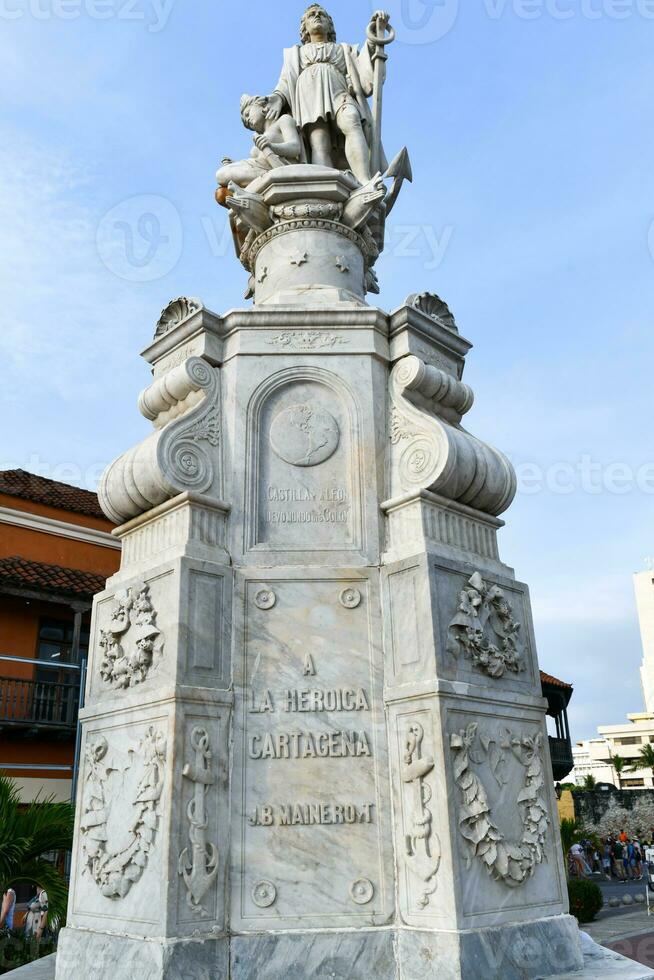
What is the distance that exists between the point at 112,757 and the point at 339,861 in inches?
65.8

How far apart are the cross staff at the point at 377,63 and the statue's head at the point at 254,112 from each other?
114cm

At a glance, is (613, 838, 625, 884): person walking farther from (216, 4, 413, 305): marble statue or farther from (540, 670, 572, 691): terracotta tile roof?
(216, 4, 413, 305): marble statue

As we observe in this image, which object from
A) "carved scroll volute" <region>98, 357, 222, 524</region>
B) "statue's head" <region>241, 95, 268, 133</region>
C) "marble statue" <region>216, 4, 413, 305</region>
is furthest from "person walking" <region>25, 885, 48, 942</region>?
"statue's head" <region>241, 95, 268, 133</region>

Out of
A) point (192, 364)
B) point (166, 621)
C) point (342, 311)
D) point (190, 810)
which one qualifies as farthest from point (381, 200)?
point (190, 810)

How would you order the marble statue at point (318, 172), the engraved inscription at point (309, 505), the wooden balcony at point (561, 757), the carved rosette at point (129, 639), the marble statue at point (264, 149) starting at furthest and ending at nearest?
the wooden balcony at point (561, 757)
the marble statue at point (264, 149)
the marble statue at point (318, 172)
the engraved inscription at point (309, 505)
the carved rosette at point (129, 639)

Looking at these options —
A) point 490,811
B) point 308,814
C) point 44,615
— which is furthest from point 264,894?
point 44,615

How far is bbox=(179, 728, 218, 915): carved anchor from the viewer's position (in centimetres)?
500

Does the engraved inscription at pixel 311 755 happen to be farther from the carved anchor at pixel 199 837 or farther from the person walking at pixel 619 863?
the person walking at pixel 619 863

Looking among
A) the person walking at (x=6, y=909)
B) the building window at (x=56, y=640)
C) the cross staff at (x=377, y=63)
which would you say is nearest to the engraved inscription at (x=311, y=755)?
the cross staff at (x=377, y=63)

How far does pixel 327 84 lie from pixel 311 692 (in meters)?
6.30

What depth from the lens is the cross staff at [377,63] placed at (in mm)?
8613

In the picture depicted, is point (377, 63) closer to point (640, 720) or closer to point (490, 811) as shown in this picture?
point (490, 811)

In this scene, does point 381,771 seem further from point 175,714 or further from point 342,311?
point 342,311

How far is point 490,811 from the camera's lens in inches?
211
